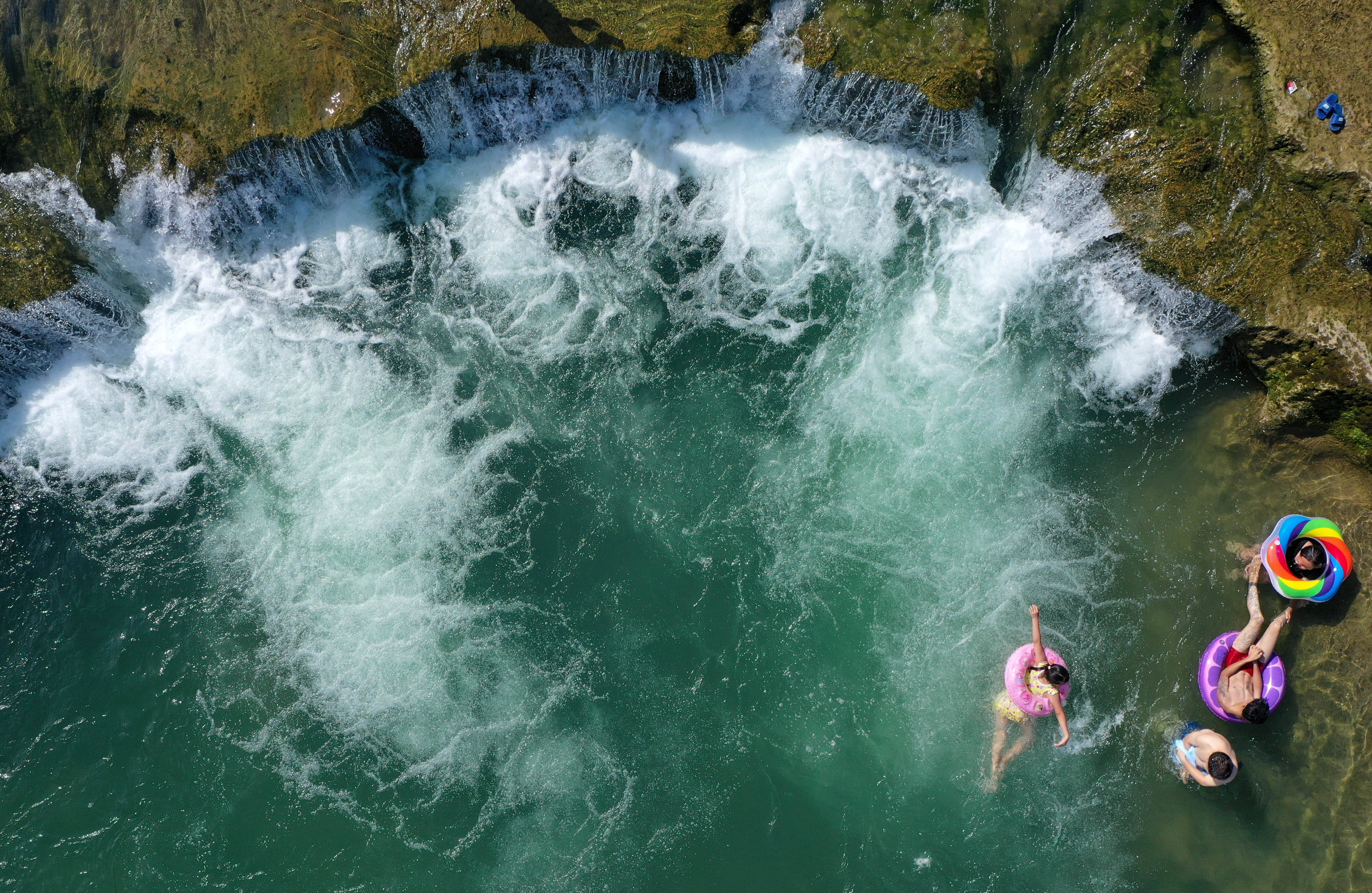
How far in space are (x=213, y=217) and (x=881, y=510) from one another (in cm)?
804

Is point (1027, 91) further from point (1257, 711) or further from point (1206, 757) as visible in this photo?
point (1206, 757)

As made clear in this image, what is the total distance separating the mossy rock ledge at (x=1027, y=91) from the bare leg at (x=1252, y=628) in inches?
69.7

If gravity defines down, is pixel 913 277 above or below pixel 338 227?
below

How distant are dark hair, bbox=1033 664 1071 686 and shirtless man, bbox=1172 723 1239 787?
1.60 m

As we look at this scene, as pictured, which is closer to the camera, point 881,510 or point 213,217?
point 881,510

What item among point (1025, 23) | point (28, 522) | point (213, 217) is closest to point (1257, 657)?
point (1025, 23)

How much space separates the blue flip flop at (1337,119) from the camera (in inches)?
307

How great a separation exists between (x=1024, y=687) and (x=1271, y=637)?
2533mm

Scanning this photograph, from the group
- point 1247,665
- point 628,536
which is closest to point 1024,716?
point 1247,665

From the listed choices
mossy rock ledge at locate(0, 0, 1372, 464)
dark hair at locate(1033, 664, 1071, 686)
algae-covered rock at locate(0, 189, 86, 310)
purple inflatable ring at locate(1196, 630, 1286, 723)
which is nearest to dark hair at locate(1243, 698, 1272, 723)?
purple inflatable ring at locate(1196, 630, 1286, 723)

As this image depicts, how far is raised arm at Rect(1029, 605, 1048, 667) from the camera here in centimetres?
732

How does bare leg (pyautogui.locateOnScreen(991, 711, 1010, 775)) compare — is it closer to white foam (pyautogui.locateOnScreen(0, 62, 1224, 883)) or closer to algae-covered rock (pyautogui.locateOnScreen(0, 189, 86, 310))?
white foam (pyautogui.locateOnScreen(0, 62, 1224, 883))

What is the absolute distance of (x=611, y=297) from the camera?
8.89m

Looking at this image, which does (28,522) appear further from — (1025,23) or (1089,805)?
(1025,23)
